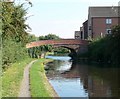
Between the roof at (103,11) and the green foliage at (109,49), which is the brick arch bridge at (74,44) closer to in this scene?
the green foliage at (109,49)

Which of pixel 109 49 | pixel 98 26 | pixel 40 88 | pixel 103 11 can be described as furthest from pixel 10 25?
pixel 103 11

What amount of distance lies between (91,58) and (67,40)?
1011 centimetres

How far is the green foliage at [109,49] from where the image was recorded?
2477 inches

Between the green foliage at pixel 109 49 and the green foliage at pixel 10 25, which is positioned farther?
the green foliage at pixel 109 49

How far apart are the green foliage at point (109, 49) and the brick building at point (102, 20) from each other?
20675 millimetres

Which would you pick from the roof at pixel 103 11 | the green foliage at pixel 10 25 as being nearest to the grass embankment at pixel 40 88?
the green foliage at pixel 10 25

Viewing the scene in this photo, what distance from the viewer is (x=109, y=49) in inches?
2616

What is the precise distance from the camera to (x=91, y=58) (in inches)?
3300

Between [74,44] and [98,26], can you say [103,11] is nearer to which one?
[98,26]

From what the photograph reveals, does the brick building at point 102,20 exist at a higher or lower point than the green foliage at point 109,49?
higher

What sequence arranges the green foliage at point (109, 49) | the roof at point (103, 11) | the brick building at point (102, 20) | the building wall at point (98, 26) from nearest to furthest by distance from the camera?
1. the green foliage at point (109, 49)
2. the building wall at point (98, 26)
3. the brick building at point (102, 20)
4. the roof at point (103, 11)

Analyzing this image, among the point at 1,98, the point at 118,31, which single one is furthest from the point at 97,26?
the point at 1,98

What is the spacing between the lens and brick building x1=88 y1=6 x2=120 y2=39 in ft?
329

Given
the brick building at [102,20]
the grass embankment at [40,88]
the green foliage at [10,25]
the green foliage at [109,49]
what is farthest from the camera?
the brick building at [102,20]
